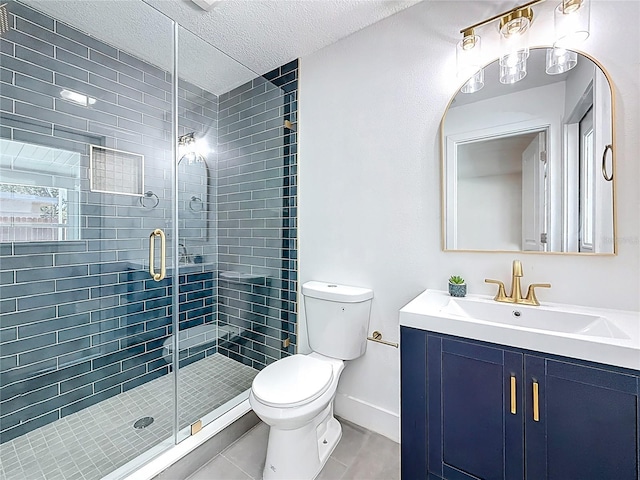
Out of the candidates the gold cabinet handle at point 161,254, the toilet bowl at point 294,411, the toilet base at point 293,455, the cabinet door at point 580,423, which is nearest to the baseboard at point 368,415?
the toilet bowl at point 294,411

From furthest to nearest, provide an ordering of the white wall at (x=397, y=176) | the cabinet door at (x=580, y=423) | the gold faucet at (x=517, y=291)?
the gold faucet at (x=517, y=291) → the white wall at (x=397, y=176) → the cabinet door at (x=580, y=423)

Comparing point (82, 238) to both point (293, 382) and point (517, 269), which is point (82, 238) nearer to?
point (293, 382)

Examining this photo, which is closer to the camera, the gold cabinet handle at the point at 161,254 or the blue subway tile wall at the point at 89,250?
the blue subway tile wall at the point at 89,250

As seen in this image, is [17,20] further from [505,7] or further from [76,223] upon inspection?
[505,7]

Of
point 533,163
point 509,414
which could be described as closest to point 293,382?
point 509,414

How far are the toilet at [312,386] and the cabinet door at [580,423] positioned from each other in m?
0.80

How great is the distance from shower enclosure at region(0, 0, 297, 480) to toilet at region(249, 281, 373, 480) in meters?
0.46

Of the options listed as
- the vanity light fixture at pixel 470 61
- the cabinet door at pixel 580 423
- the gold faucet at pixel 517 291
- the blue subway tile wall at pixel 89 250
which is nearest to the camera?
the cabinet door at pixel 580 423

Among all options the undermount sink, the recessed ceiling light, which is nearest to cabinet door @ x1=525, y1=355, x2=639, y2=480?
the undermount sink

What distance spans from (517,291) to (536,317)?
121mm

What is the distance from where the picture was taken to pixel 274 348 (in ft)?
6.99

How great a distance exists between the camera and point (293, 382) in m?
1.33

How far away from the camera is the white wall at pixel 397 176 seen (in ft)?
3.63

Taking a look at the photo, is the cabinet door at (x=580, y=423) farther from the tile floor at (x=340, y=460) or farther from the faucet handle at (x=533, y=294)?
the tile floor at (x=340, y=460)
